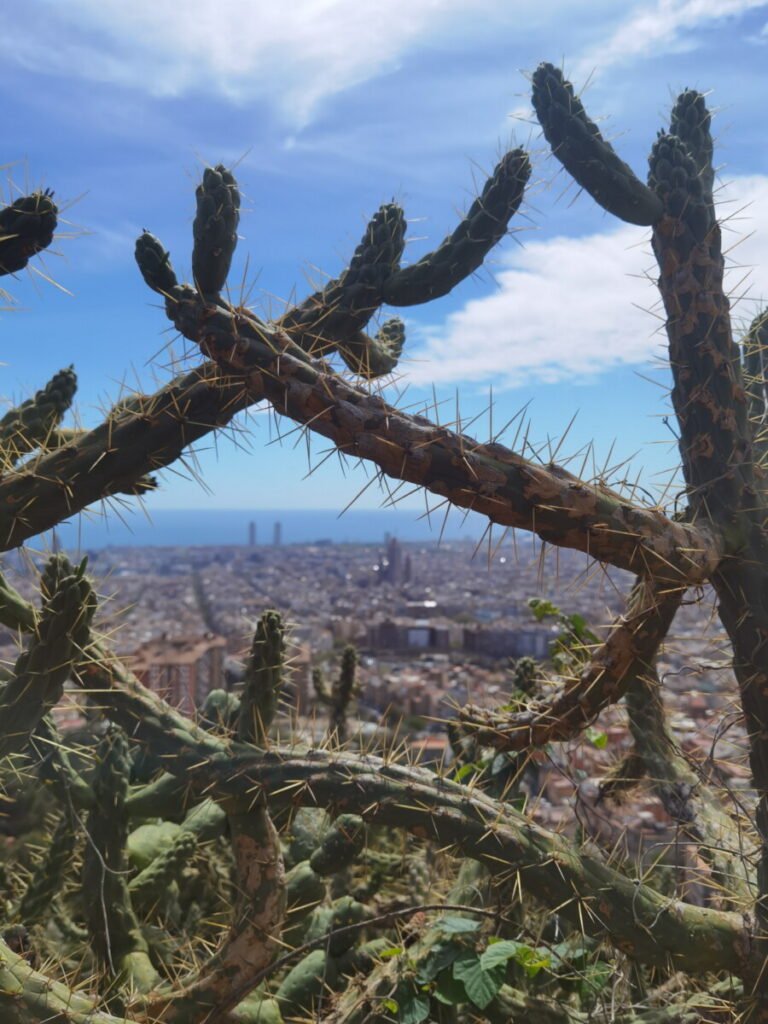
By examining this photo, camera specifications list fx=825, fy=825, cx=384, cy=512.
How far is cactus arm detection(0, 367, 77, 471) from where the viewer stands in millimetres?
2320

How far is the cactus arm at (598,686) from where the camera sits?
1848 mm

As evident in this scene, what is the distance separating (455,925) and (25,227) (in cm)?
190

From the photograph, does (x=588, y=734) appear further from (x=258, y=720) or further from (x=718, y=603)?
(x=258, y=720)

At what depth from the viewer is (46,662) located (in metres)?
1.59

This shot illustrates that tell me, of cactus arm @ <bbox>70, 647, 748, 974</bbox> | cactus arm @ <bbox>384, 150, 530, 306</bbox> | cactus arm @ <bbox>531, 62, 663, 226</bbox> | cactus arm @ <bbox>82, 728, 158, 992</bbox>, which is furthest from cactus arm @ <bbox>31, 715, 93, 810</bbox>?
cactus arm @ <bbox>531, 62, 663, 226</bbox>

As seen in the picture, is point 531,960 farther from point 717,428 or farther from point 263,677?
point 717,428

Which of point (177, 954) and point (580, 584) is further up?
point (580, 584)

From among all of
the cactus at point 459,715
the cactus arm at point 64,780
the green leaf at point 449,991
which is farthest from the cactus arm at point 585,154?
the cactus arm at point 64,780

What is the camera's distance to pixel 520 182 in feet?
6.95

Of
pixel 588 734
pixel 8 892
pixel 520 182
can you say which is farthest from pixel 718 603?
pixel 8 892

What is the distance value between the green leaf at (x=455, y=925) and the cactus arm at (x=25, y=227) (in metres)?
1.84

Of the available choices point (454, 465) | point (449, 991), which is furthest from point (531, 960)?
point (454, 465)

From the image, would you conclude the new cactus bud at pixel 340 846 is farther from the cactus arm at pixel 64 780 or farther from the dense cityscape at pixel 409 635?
the cactus arm at pixel 64 780

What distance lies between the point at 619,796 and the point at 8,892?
2.26 metres
